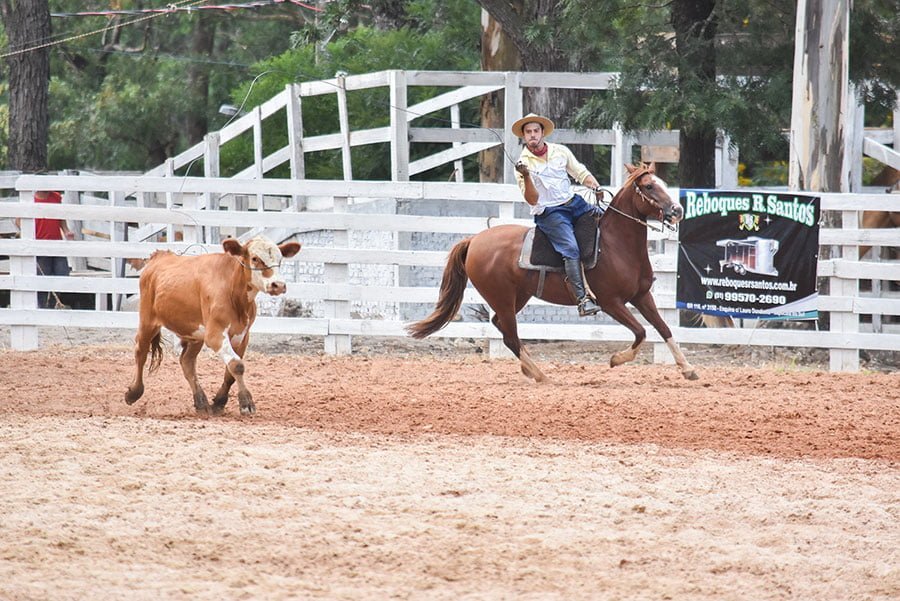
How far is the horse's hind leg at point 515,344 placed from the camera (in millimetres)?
12359

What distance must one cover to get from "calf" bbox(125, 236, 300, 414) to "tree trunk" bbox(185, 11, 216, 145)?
24.0 metres

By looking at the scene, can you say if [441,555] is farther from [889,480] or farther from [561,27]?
[561,27]

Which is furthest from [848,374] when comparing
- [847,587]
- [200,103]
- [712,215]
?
[200,103]

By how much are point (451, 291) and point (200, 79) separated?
24067mm

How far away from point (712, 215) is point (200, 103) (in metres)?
22.8

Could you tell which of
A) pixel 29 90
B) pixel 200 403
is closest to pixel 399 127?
pixel 200 403

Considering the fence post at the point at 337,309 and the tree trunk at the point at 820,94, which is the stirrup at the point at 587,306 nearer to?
the fence post at the point at 337,309

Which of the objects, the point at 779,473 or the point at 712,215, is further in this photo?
the point at 712,215

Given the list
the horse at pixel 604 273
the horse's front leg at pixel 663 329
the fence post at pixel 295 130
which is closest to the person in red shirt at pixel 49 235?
the fence post at pixel 295 130

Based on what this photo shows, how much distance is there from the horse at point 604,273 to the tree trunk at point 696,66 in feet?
13.1

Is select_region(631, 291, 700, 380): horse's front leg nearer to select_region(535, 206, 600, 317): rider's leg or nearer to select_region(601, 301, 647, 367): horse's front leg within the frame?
select_region(601, 301, 647, 367): horse's front leg

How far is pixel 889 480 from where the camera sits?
314 inches

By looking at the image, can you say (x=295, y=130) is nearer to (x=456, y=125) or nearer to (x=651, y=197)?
(x=456, y=125)

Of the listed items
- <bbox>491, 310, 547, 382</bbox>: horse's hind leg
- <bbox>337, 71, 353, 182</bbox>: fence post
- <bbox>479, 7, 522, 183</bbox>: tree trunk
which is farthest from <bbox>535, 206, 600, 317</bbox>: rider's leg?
<bbox>479, 7, 522, 183</bbox>: tree trunk
